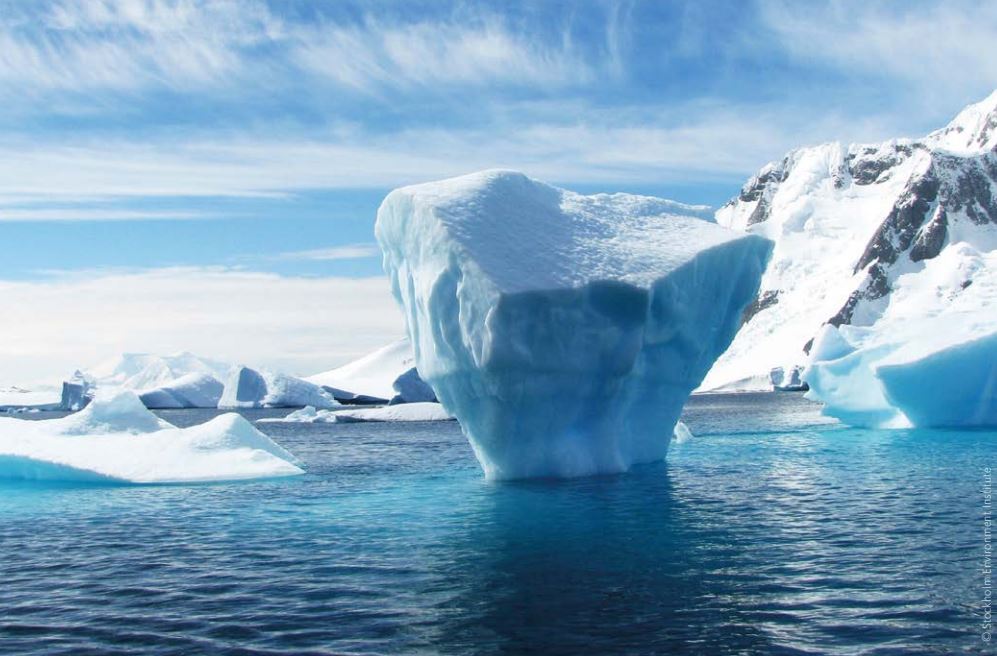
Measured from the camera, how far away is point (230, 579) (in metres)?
12.2

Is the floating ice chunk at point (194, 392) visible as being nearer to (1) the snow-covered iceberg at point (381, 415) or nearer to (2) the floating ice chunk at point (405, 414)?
(1) the snow-covered iceberg at point (381, 415)

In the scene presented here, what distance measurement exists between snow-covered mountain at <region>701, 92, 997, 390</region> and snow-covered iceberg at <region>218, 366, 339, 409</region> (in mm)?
69292

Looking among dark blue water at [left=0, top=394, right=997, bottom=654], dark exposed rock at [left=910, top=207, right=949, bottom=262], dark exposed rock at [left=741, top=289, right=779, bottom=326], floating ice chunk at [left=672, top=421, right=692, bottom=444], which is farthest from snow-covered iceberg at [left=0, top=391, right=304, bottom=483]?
dark exposed rock at [left=910, top=207, right=949, bottom=262]

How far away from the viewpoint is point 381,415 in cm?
6356

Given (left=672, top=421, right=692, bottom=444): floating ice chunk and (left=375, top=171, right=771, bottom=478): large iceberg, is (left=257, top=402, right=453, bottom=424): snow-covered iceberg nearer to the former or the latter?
(left=672, top=421, right=692, bottom=444): floating ice chunk

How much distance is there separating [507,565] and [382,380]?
343ft

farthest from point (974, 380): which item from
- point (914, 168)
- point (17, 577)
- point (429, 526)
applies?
point (914, 168)

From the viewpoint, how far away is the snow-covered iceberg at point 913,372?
36.0m

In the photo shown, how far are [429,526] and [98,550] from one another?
4.76 m

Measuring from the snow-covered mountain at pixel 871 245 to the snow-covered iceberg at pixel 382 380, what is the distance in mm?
43871

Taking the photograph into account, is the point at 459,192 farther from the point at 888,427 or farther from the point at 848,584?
the point at 888,427

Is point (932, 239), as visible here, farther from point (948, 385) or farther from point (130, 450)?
point (130, 450)

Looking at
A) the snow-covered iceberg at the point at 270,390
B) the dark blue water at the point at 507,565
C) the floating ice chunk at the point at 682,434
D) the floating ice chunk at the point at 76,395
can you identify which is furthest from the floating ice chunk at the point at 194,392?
the dark blue water at the point at 507,565

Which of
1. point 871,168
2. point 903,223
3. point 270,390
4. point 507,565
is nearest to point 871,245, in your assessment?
point 903,223
